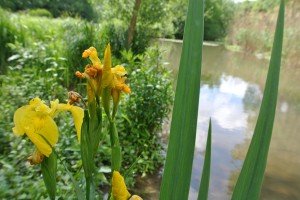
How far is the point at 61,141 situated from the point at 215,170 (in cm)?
166

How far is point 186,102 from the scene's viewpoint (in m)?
0.36

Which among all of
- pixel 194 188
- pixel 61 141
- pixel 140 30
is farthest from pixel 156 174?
pixel 140 30

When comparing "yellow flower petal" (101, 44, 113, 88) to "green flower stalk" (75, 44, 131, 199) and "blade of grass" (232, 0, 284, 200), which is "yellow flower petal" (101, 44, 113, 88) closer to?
"green flower stalk" (75, 44, 131, 199)

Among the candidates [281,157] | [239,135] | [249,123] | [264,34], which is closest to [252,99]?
[249,123]

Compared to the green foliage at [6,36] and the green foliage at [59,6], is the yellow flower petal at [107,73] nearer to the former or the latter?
the green foliage at [6,36]

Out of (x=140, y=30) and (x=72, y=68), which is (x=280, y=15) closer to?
(x=72, y=68)

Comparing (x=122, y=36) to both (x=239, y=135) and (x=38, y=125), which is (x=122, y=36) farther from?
(x=38, y=125)

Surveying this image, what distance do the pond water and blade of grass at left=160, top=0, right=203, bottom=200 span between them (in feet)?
6.34

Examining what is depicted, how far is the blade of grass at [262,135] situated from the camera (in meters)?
0.34

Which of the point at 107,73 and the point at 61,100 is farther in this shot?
the point at 61,100

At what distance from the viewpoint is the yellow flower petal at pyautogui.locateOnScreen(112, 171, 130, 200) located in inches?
14.0

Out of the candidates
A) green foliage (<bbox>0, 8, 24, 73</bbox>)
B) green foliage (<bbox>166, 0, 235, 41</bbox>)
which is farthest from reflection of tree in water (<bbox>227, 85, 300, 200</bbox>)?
green foliage (<bbox>166, 0, 235, 41</bbox>)

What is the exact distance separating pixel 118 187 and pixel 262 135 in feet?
0.67

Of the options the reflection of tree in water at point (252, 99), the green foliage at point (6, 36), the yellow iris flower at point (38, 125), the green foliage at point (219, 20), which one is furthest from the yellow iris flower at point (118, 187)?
the green foliage at point (219, 20)
